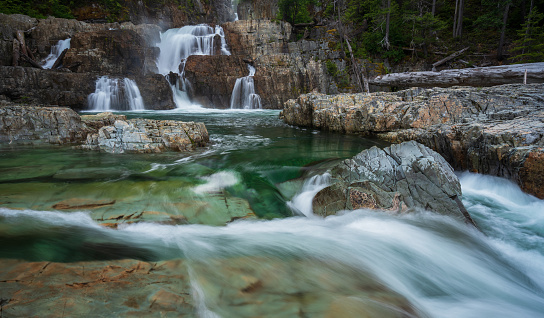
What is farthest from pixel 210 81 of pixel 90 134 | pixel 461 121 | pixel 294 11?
pixel 461 121

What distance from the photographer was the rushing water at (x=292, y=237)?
2447 millimetres

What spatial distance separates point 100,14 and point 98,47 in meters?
10.9

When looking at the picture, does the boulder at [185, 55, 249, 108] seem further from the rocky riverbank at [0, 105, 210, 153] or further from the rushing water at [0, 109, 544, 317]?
the rushing water at [0, 109, 544, 317]

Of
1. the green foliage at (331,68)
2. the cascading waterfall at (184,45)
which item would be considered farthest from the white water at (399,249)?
the cascading waterfall at (184,45)

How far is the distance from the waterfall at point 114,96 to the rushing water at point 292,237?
1547cm

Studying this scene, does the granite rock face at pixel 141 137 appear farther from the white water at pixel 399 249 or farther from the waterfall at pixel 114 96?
the waterfall at pixel 114 96

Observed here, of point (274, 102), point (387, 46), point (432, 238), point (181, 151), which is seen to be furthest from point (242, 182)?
point (387, 46)

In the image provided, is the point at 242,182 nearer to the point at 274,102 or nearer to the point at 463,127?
the point at 463,127

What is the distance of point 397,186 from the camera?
3773mm

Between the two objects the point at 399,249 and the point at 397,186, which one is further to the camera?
the point at 397,186

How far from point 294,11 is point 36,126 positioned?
26.9 metres

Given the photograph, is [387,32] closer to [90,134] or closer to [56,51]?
[90,134]

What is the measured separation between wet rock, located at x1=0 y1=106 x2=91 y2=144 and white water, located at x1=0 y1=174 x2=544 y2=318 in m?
4.40

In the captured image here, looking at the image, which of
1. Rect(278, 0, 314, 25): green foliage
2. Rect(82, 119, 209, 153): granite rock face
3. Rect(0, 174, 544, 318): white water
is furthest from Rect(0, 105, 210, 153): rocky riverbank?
Rect(278, 0, 314, 25): green foliage
